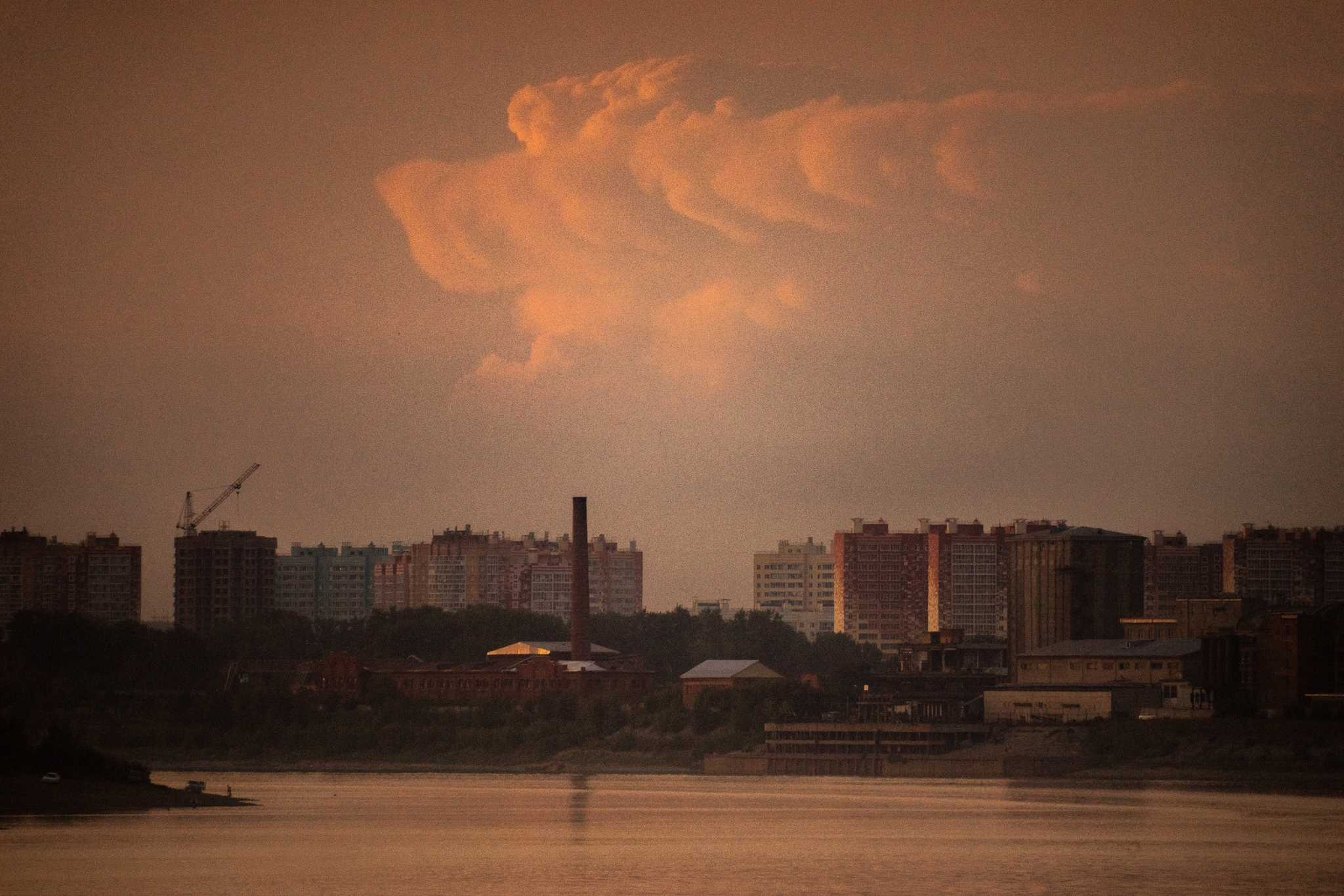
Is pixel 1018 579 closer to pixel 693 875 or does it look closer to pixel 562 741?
pixel 562 741

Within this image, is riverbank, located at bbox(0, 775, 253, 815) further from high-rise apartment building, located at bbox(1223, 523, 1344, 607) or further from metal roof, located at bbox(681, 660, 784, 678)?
high-rise apartment building, located at bbox(1223, 523, 1344, 607)

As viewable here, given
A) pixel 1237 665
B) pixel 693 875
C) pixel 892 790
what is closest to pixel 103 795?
pixel 693 875

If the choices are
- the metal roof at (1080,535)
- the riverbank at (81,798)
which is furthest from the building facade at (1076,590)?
the riverbank at (81,798)

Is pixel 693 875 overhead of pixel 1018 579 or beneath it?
beneath

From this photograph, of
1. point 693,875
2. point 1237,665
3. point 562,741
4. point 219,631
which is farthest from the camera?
point 219,631

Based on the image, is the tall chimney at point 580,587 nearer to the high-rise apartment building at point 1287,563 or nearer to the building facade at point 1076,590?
the building facade at point 1076,590
